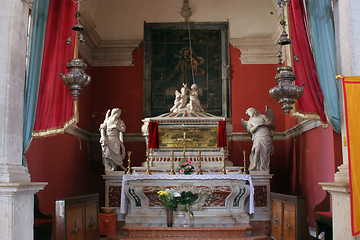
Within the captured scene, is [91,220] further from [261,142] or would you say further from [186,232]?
[261,142]

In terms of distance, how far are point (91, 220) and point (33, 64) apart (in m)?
2.84

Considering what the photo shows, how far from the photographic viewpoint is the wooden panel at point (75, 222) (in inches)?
226

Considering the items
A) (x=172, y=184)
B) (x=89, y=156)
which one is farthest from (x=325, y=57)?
(x=89, y=156)

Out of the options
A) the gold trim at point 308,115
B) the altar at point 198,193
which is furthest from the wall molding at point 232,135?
the gold trim at point 308,115

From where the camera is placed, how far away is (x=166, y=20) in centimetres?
1154

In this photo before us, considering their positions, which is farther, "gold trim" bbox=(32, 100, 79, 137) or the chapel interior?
the chapel interior

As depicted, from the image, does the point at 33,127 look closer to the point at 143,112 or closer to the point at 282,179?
the point at 143,112

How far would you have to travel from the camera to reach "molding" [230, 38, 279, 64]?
11.2 m

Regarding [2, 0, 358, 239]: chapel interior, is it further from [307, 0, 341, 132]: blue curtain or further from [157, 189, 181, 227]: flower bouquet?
[307, 0, 341, 132]: blue curtain

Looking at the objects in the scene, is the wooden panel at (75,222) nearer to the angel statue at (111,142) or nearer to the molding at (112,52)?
the angel statue at (111,142)

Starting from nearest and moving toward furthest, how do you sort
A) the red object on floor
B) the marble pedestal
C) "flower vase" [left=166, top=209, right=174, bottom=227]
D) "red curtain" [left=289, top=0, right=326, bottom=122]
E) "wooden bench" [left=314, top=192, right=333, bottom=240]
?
"red curtain" [left=289, top=0, right=326, bottom=122] → "wooden bench" [left=314, top=192, right=333, bottom=240] → "flower vase" [left=166, top=209, right=174, bottom=227] → the red object on floor → the marble pedestal

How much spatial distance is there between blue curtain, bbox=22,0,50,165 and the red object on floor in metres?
3.58

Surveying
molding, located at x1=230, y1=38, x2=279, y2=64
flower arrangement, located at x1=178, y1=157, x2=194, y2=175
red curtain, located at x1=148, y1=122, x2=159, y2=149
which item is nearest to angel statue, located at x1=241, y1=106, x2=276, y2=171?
flower arrangement, located at x1=178, y1=157, x2=194, y2=175

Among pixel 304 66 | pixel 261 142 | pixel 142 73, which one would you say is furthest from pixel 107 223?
pixel 304 66
